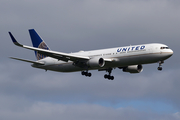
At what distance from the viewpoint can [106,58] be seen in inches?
2726

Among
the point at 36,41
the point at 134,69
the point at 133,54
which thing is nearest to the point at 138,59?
the point at 133,54

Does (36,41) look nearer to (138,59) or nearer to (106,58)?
(106,58)

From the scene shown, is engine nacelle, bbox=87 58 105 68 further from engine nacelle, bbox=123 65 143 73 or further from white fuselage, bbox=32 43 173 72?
engine nacelle, bbox=123 65 143 73

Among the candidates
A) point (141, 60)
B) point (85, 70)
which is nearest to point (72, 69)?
point (85, 70)

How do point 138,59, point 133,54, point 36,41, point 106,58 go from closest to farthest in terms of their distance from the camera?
point 138,59
point 133,54
point 106,58
point 36,41

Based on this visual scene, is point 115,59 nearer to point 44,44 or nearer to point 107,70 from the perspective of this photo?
point 107,70

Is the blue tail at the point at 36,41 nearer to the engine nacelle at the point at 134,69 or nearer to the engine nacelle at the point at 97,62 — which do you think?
the engine nacelle at the point at 97,62

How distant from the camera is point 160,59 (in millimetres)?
65062

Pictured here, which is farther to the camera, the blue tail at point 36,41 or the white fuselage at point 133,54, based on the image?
the blue tail at point 36,41

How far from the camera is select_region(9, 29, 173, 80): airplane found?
2571 inches

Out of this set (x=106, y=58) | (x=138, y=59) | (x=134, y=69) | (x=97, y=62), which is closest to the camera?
(x=138, y=59)

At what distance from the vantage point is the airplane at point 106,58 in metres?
65.3

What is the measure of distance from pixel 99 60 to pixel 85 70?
543cm

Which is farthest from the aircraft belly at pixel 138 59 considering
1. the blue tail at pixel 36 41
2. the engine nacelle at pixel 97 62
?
the blue tail at pixel 36 41
